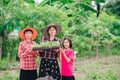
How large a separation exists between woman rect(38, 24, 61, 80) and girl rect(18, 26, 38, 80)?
0.22 m

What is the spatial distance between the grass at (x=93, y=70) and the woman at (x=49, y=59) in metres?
1.87

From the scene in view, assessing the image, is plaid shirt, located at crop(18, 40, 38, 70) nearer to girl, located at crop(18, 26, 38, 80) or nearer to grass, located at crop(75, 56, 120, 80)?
girl, located at crop(18, 26, 38, 80)

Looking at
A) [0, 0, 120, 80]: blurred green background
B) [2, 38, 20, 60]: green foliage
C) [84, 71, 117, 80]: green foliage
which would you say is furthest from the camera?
[2, 38, 20, 60]: green foliage

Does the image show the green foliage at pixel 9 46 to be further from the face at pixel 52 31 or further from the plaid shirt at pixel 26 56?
the face at pixel 52 31

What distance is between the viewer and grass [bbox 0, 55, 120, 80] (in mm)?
8127

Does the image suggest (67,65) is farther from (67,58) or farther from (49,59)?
(49,59)

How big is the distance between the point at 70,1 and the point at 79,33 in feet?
8.32

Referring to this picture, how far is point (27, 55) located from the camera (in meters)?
6.21

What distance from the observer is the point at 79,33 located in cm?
1248

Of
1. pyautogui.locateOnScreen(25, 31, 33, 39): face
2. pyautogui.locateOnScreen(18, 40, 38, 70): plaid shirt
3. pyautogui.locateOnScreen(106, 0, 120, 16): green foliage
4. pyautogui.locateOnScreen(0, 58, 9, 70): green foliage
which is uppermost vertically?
pyautogui.locateOnScreen(106, 0, 120, 16): green foliage

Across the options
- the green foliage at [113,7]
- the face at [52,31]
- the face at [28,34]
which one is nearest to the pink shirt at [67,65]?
the face at [52,31]

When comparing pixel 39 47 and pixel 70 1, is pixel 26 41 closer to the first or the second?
pixel 39 47

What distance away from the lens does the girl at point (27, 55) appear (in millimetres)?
6199

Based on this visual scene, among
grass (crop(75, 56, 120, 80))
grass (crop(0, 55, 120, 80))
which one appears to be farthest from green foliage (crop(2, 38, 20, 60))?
grass (crop(75, 56, 120, 80))
